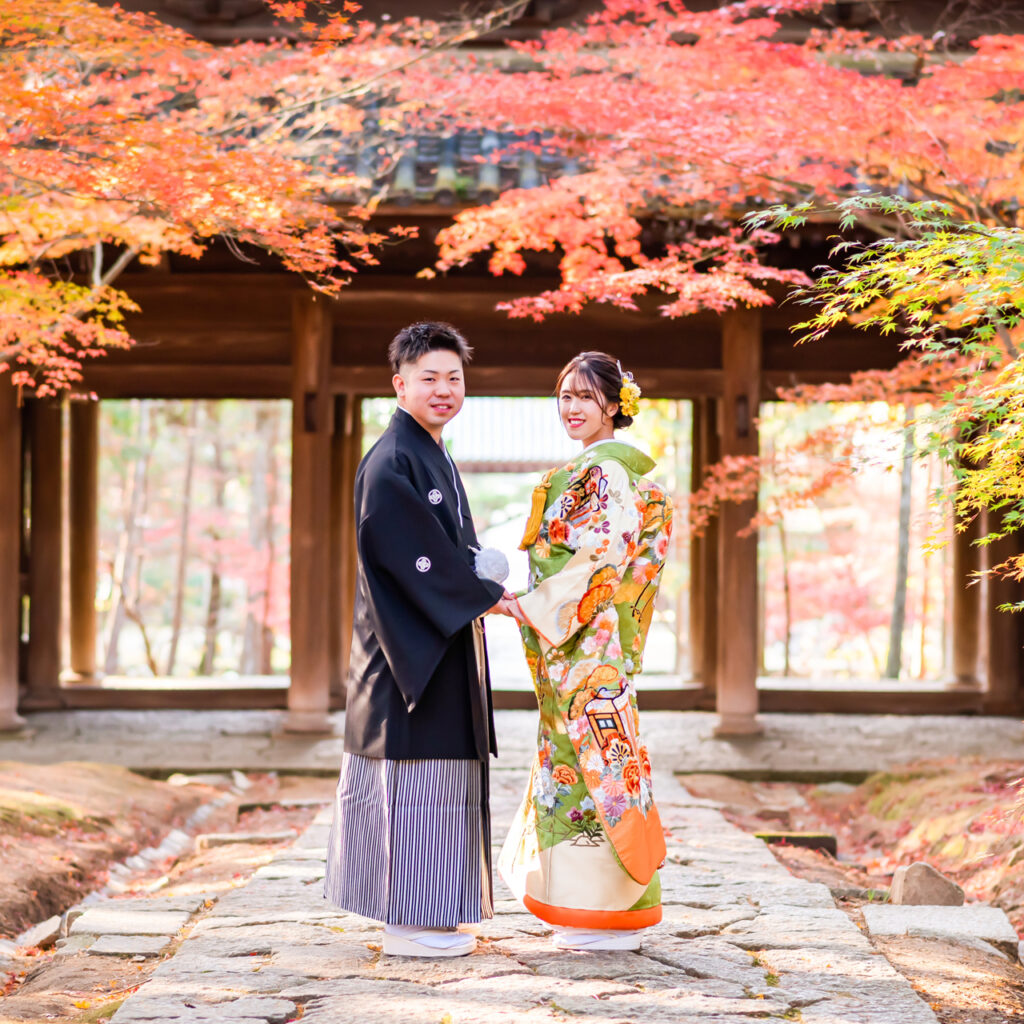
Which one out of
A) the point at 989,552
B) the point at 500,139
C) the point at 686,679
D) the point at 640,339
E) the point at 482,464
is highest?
the point at 500,139

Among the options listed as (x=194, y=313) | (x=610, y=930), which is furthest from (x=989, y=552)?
(x=610, y=930)

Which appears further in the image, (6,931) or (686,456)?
(686,456)

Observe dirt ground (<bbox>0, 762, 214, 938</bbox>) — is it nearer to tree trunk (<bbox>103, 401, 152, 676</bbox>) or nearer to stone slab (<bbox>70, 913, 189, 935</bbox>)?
stone slab (<bbox>70, 913, 189, 935</bbox>)

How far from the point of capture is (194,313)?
10500mm

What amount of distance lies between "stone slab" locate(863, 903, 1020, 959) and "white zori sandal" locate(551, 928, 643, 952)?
1161mm

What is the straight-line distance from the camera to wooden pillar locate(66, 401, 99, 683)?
12477mm

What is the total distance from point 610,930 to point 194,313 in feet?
26.4

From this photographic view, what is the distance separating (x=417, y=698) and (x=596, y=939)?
0.98m

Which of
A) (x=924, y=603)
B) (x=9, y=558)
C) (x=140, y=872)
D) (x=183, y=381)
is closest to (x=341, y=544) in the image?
(x=183, y=381)

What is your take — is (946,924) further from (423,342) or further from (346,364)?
(346,364)

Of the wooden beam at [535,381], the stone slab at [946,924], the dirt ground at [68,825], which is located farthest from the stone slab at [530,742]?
the stone slab at [946,924]

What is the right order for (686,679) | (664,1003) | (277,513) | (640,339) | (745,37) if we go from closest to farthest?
(664,1003)
(745,37)
(640,339)
(686,679)
(277,513)

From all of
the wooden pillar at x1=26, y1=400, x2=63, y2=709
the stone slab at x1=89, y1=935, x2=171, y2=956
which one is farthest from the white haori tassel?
the wooden pillar at x1=26, y1=400, x2=63, y2=709

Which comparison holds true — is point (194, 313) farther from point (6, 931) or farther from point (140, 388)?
point (6, 931)
